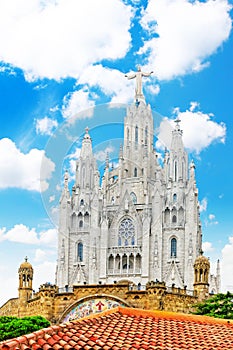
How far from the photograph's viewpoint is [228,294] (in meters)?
30.4

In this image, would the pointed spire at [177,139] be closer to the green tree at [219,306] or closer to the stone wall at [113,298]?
the stone wall at [113,298]

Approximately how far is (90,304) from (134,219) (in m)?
39.6

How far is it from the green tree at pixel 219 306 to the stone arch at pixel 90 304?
382 cm

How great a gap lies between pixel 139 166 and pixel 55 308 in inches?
1758

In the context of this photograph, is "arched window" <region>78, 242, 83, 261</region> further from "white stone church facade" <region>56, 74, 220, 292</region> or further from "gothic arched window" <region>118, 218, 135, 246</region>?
"gothic arched window" <region>118, 218, 135, 246</region>

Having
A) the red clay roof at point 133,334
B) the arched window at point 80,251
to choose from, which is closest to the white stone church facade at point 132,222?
the arched window at point 80,251

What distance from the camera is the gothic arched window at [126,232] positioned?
72188mm

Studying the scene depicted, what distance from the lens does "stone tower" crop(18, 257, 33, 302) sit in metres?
37.4

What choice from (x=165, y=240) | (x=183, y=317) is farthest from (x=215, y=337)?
(x=165, y=240)

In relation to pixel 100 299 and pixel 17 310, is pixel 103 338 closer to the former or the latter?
pixel 100 299

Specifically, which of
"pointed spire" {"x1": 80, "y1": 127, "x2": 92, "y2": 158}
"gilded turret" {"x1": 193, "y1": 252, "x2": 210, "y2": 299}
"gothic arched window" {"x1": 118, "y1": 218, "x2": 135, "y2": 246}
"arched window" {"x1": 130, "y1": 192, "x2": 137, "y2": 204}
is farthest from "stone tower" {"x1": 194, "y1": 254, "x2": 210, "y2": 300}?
"pointed spire" {"x1": 80, "y1": 127, "x2": 92, "y2": 158}

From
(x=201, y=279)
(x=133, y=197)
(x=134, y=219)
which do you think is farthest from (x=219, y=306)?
(x=133, y=197)

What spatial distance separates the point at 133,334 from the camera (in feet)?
40.3

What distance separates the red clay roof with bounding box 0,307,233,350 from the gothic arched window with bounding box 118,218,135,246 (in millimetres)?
57522
